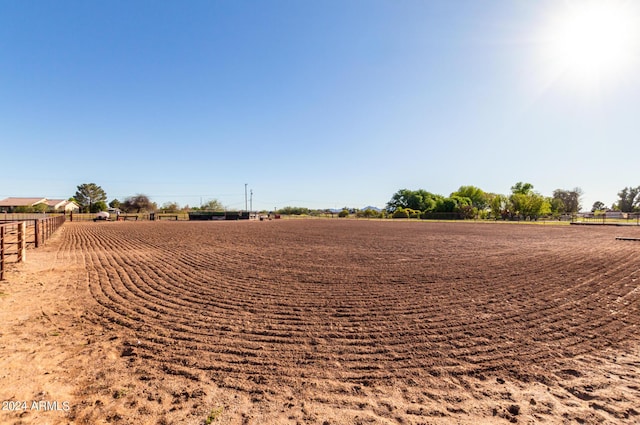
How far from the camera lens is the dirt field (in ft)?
11.2

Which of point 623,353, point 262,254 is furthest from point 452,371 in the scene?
point 262,254

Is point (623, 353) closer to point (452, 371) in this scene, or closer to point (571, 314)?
point (571, 314)

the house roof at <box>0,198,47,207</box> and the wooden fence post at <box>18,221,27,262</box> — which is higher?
the house roof at <box>0,198,47,207</box>

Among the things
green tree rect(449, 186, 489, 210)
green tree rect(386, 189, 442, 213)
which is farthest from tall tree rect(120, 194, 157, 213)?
green tree rect(449, 186, 489, 210)

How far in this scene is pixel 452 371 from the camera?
4188 mm

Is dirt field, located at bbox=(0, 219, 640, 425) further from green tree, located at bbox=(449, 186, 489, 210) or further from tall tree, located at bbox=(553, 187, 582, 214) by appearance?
tall tree, located at bbox=(553, 187, 582, 214)

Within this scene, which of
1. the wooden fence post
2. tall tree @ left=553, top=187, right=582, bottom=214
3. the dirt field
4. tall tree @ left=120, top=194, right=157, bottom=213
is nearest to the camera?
the dirt field

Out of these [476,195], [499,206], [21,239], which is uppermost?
[476,195]


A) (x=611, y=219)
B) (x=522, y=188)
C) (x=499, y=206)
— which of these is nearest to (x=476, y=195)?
(x=522, y=188)

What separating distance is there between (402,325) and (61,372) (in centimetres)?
533

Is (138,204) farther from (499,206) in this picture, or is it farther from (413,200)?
(499,206)

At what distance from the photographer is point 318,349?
480cm

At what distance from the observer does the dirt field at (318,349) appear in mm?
3410

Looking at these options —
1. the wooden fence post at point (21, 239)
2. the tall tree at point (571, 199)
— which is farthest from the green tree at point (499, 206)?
the wooden fence post at point (21, 239)
